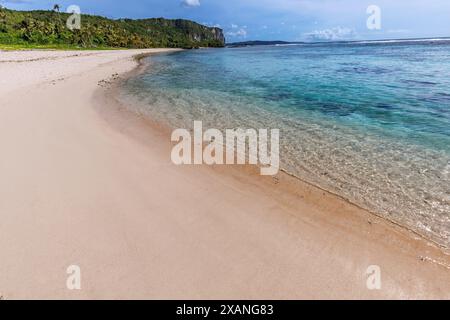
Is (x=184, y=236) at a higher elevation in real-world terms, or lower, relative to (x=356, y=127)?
lower

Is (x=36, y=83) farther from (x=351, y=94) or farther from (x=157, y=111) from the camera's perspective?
(x=351, y=94)

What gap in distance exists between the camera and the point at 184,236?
6281 mm

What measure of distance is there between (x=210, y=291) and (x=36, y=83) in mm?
24778

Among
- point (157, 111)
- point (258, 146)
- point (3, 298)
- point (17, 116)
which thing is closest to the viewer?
point (3, 298)

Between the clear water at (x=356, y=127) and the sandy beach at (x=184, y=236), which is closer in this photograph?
the sandy beach at (x=184, y=236)

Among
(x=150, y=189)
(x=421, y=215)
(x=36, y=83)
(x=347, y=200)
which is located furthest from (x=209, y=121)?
(x=36, y=83)

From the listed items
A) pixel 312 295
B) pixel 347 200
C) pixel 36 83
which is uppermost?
pixel 36 83

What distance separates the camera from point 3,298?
473 centimetres

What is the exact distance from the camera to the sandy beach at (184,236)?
507 centimetres

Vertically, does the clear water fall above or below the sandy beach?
above

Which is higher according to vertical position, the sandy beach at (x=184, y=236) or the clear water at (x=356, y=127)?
the clear water at (x=356, y=127)

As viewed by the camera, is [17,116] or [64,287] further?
[17,116]

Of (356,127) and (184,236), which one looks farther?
→ (356,127)

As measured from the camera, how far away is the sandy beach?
5070 millimetres
